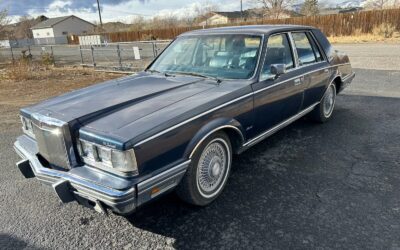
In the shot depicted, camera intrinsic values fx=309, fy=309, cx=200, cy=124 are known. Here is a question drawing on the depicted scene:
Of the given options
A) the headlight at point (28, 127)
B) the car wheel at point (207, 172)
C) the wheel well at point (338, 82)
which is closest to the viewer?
the car wheel at point (207, 172)

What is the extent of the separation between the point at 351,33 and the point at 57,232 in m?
29.5

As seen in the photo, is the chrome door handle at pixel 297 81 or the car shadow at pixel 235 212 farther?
the chrome door handle at pixel 297 81

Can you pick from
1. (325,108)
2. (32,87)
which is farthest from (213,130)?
(32,87)

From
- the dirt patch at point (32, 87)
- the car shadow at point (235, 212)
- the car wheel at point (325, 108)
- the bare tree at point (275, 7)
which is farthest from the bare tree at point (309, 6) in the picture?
the car shadow at point (235, 212)

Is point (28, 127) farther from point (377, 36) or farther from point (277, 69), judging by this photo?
point (377, 36)

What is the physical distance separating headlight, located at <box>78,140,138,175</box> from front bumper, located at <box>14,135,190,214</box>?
0.19ft

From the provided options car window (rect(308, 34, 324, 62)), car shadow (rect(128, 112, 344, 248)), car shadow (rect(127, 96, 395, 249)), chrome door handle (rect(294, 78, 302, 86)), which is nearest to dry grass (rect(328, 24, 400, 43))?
car window (rect(308, 34, 324, 62))

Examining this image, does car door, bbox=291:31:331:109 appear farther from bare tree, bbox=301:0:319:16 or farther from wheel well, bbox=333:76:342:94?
bare tree, bbox=301:0:319:16

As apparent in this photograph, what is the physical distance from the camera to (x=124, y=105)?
285 cm

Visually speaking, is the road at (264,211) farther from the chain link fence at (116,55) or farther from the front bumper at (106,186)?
the chain link fence at (116,55)

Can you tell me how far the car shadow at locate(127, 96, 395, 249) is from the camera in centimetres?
257

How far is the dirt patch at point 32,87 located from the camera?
6998 millimetres

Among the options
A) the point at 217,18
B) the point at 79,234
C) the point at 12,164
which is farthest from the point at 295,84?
the point at 217,18

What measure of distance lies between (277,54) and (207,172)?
73.8 inches
